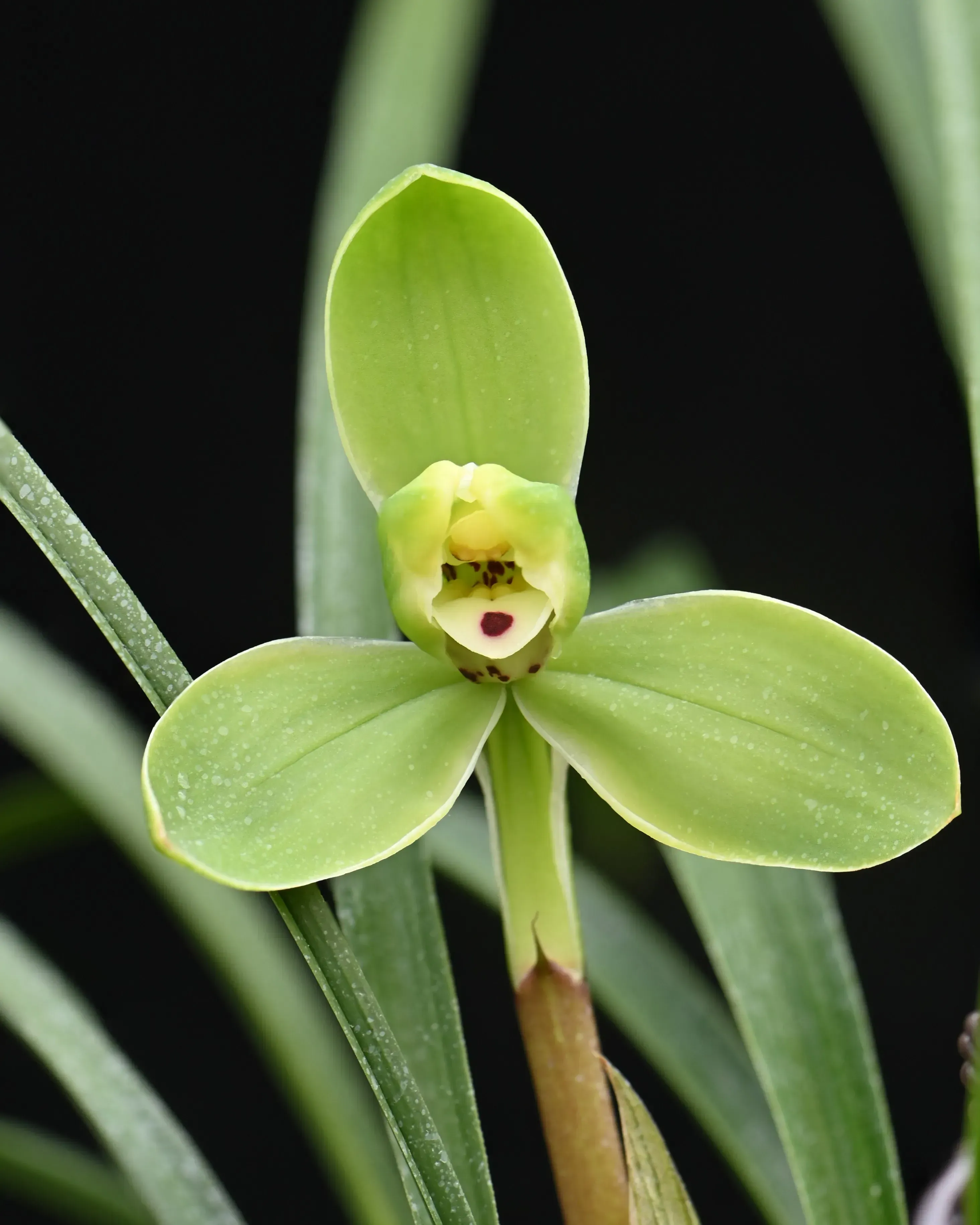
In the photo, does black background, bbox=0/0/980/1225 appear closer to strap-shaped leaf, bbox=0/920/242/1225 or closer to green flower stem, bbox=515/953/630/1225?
strap-shaped leaf, bbox=0/920/242/1225

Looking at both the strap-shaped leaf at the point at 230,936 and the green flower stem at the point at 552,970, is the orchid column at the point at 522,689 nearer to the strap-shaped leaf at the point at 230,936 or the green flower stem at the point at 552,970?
the green flower stem at the point at 552,970

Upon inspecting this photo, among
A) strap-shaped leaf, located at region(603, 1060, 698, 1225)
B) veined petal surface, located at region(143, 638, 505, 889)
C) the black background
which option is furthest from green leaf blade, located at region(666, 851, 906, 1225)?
the black background

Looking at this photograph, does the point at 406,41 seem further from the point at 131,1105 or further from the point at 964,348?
the point at 131,1105

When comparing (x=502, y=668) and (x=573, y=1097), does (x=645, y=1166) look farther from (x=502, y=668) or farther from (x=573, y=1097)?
(x=502, y=668)

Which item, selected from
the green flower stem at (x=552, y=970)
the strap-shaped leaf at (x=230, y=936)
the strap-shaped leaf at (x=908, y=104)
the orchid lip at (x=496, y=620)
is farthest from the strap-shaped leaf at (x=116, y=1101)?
the strap-shaped leaf at (x=908, y=104)

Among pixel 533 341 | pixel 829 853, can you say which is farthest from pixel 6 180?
pixel 829 853
